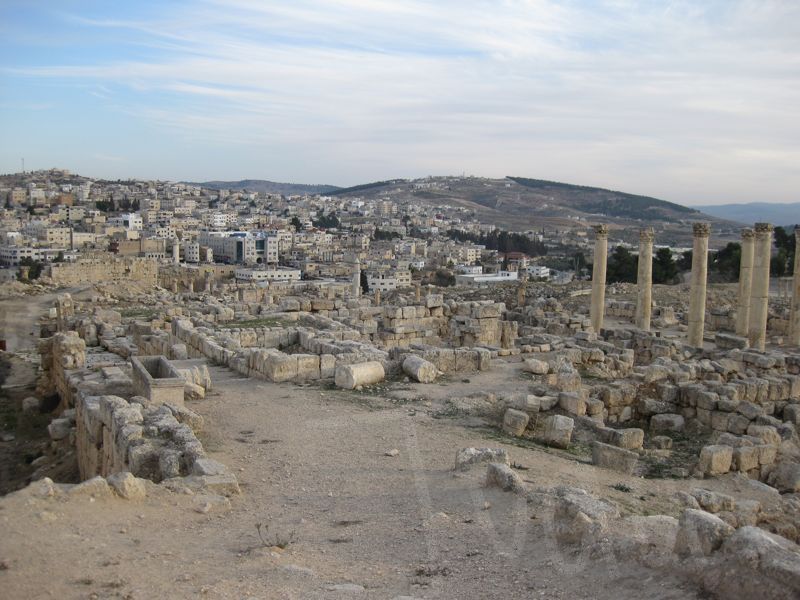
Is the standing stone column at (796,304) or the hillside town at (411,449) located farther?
the standing stone column at (796,304)

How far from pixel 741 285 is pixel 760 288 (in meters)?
1.32

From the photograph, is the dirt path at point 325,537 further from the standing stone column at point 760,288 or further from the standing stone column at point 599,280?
the standing stone column at point 599,280

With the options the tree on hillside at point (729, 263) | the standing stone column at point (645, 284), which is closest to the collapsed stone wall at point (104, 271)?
the tree on hillside at point (729, 263)

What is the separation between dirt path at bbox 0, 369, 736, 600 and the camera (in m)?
Answer: 5.50

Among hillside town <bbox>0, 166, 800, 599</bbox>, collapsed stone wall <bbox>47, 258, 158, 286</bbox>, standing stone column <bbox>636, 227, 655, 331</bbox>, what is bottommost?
collapsed stone wall <bbox>47, 258, 158, 286</bbox>

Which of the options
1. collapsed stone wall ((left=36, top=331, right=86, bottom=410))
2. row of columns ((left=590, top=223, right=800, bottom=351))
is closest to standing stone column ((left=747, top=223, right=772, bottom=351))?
row of columns ((left=590, top=223, right=800, bottom=351))

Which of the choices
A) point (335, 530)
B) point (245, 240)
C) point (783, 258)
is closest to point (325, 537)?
point (335, 530)

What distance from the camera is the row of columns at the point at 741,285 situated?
906 inches

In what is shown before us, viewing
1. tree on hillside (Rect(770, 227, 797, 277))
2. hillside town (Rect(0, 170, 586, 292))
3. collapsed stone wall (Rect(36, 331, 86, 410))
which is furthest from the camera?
hillside town (Rect(0, 170, 586, 292))

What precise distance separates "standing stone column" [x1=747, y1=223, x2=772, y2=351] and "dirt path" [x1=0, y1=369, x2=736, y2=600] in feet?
49.9

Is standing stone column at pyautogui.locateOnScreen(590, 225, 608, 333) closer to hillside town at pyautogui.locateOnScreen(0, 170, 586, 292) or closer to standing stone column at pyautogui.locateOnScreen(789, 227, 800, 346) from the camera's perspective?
standing stone column at pyautogui.locateOnScreen(789, 227, 800, 346)

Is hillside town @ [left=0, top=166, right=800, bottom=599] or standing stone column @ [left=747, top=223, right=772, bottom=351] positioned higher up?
standing stone column @ [left=747, top=223, right=772, bottom=351]

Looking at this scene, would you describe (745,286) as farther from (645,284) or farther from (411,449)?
(411,449)

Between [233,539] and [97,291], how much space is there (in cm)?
4312
